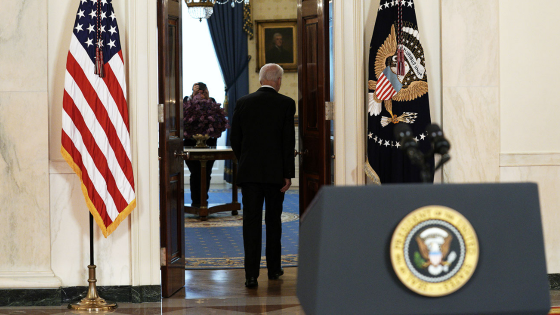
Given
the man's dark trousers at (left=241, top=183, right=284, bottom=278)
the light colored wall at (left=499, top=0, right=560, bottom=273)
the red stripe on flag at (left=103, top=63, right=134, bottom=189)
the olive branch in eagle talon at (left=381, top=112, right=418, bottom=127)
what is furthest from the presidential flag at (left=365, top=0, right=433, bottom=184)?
the red stripe on flag at (left=103, top=63, right=134, bottom=189)

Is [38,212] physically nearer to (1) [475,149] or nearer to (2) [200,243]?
(2) [200,243]

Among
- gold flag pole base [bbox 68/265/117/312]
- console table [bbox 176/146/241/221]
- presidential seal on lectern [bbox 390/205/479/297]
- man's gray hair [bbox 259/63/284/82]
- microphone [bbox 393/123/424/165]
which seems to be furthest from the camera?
console table [bbox 176/146/241/221]

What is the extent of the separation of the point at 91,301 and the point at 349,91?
2.46 m

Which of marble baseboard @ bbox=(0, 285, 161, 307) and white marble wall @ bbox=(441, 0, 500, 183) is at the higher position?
white marble wall @ bbox=(441, 0, 500, 183)

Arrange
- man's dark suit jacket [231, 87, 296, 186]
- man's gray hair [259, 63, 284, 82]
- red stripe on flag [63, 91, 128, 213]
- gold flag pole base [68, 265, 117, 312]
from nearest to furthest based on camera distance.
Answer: red stripe on flag [63, 91, 128, 213] → gold flag pole base [68, 265, 117, 312] → man's dark suit jacket [231, 87, 296, 186] → man's gray hair [259, 63, 284, 82]

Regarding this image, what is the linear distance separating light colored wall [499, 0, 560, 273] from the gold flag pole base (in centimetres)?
315

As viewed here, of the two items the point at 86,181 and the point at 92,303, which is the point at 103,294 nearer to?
the point at 92,303

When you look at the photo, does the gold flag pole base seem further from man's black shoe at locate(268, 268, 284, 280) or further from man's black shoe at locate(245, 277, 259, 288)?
man's black shoe at locate(268, 268, 284, 280)

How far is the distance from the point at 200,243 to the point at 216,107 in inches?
103

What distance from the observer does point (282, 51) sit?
12.4m

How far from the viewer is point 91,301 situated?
14.0ft

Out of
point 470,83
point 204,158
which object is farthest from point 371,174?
point 204,158

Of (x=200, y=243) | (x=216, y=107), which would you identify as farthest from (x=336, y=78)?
(x=216, y=107)

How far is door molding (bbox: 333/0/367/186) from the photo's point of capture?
4594mm
